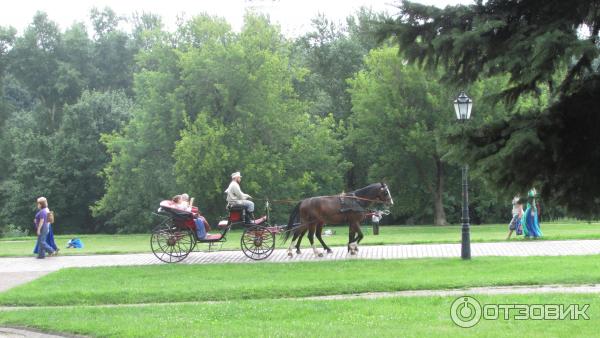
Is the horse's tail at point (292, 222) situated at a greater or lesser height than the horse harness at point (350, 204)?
lesser

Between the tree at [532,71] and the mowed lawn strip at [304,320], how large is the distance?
376 cm

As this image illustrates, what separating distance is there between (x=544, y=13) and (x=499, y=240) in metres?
19.2

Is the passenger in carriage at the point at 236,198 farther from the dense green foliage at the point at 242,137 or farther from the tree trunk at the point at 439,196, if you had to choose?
the tree trunk at the point at 439,196

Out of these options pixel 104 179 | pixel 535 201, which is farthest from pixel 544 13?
pixel 104 179

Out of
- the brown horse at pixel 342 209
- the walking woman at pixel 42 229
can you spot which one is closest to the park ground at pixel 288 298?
the brown horse at pixel 342 209

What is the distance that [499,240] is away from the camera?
23625 millimetres

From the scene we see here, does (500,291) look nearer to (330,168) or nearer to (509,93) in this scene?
(509,93)

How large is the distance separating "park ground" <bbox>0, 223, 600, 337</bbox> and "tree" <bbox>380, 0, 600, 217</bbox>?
12.5 feet

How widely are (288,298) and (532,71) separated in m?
8.52

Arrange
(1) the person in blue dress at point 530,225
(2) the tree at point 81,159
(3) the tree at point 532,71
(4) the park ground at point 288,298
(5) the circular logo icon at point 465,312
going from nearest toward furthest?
(3) the tree at point 532,71, (4) the park ground at point 288,298, (5) the circular logo icon at point 465,312, (1) the person in blue dress at point 530,225, (2) the tree at point 81,159

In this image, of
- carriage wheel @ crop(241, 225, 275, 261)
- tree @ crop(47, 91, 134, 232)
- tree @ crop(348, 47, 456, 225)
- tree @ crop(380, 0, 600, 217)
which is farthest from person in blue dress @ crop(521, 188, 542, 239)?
tree @ crop(47, 91, 134, 232)

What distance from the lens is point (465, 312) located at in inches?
396

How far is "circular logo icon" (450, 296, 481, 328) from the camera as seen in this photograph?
9.44 meters

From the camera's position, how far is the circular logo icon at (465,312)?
9438 millimetres
